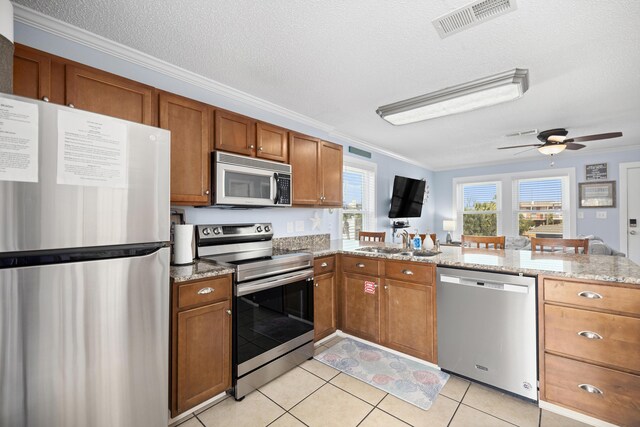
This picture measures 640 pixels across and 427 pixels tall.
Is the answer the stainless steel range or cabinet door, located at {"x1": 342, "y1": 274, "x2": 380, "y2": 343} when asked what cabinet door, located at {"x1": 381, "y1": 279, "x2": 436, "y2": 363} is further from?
the stainless steel range

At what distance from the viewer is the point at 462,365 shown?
2168mm

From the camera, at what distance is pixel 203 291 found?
1805 millimetres

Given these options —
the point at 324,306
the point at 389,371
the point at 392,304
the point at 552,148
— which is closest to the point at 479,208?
the point at 552,148

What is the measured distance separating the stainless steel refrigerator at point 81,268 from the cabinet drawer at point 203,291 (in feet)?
0.88

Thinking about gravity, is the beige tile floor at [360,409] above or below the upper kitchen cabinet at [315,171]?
below

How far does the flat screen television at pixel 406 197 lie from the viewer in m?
5.32

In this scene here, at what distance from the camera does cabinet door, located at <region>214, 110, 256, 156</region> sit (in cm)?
230

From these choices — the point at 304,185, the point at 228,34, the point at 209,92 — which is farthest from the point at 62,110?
the point at 304,185

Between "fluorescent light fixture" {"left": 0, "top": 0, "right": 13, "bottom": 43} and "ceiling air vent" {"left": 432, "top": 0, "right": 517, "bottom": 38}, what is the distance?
213 centimetres

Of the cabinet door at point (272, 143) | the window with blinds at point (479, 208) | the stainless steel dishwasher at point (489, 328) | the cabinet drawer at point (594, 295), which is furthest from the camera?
the window with blinds at point (479, 208)

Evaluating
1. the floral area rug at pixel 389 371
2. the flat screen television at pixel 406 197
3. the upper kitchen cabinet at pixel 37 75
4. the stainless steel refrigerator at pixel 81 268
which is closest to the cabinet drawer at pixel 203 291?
the stainless steel refrigerator at pixel 81 268

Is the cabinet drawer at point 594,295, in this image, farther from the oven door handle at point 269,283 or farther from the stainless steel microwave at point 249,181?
the stainless steel microwave at point 249,181

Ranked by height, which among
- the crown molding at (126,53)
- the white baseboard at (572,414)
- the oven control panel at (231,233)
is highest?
the crown molding at (126,53)

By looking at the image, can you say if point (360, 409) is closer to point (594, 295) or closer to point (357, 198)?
point (594, 295)
